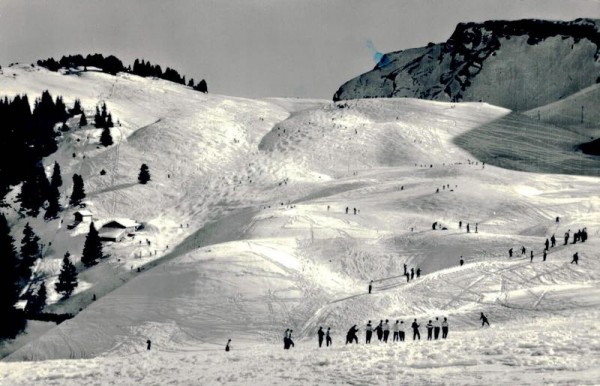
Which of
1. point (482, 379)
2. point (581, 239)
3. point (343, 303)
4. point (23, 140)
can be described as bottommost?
point (482, 379)

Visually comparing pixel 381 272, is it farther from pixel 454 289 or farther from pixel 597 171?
pixel 597 171

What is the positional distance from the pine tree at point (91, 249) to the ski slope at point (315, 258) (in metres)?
1.97

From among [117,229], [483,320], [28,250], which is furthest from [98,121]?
[483,320]

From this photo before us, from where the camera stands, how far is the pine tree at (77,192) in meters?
96.8

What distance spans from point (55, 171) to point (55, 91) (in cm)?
5754

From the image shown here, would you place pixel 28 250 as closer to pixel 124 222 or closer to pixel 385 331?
pixel 124 222

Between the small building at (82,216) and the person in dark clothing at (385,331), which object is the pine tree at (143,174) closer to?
the small building at (82,216)

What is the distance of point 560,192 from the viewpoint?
8569 centimetres

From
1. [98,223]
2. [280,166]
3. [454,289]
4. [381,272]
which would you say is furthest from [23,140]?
[454,289]

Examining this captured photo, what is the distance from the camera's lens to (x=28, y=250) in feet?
271

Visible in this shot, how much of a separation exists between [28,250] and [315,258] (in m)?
43.0

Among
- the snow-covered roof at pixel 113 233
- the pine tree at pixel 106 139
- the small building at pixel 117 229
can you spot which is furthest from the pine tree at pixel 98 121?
the snow-covered roof at pixel 113 233

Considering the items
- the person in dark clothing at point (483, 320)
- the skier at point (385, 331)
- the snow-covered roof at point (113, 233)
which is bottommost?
the skier at point (385, 331)

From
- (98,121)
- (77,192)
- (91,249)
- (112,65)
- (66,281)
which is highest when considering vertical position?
(112,65)
